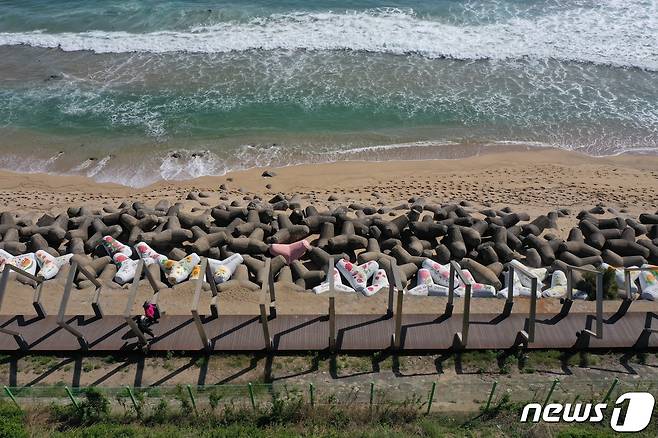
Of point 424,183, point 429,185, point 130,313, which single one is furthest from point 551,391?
point 424,183

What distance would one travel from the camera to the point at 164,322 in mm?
14000

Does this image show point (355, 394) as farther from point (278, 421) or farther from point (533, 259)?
point (533, 259)

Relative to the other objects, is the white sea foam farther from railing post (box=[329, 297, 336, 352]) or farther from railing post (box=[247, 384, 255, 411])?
railing post (box=[247, 384, 255, 411])

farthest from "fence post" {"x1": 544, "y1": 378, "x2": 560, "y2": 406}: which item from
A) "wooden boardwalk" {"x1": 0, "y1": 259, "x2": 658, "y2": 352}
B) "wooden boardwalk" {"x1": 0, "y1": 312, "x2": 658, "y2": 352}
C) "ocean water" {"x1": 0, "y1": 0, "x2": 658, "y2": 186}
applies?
"ocean water" {"x1": 0, "y1": 0, "x2": 658, "y2": 186}

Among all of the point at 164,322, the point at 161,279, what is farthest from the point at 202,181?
the point at 164,322

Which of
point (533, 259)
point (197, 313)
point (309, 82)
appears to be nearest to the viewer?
point (197, 313)

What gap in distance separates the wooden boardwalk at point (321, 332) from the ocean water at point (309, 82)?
464 inches

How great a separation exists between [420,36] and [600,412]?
31.0 m

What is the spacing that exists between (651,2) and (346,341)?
42604 millimetres

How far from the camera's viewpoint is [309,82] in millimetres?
32062

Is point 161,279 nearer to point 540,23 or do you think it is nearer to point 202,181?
point 202,181

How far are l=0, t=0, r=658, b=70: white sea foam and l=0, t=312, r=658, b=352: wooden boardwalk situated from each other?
2509cm

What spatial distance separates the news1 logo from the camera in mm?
10992

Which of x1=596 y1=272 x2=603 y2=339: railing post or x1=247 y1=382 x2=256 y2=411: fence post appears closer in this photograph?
x1=247 y1=382 x2=256 y2=411: fence post
